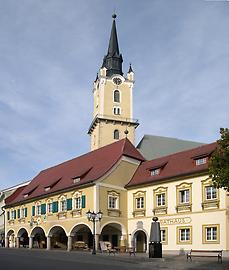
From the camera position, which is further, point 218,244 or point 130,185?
point 130,185

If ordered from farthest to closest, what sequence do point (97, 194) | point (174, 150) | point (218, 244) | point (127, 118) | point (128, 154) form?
point (127, 118), point (174, 150), point (128, 154), point (97, 194), point (218, 244)

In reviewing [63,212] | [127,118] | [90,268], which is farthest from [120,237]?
[127,118]

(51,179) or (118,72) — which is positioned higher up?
(118,72)

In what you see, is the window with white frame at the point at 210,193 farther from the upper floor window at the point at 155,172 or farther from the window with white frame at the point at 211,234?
the upper floor window at the point at 155,172

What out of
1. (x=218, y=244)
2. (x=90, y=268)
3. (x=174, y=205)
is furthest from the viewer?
(x=174, y=205)

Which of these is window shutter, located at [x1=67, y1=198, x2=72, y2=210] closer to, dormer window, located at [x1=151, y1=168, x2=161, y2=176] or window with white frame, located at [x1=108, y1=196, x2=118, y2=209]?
window with white frame, located at [x1=108, y1=196, x2=118, y2=209]

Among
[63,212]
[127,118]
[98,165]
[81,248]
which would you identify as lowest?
[81,248]

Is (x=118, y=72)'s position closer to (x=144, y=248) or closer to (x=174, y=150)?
(x=174, y=150)

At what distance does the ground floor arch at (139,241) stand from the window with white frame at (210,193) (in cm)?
951

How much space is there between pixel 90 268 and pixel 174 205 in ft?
65.2

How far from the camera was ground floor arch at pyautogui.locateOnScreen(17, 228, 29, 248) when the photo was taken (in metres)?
59.9

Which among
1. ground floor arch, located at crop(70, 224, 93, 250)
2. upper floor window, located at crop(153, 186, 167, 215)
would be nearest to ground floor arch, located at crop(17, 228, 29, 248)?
ground floor arch, located at crop(70, 224, 93, 250)

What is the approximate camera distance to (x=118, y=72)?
8594 cm

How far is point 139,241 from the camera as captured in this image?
151 feet
